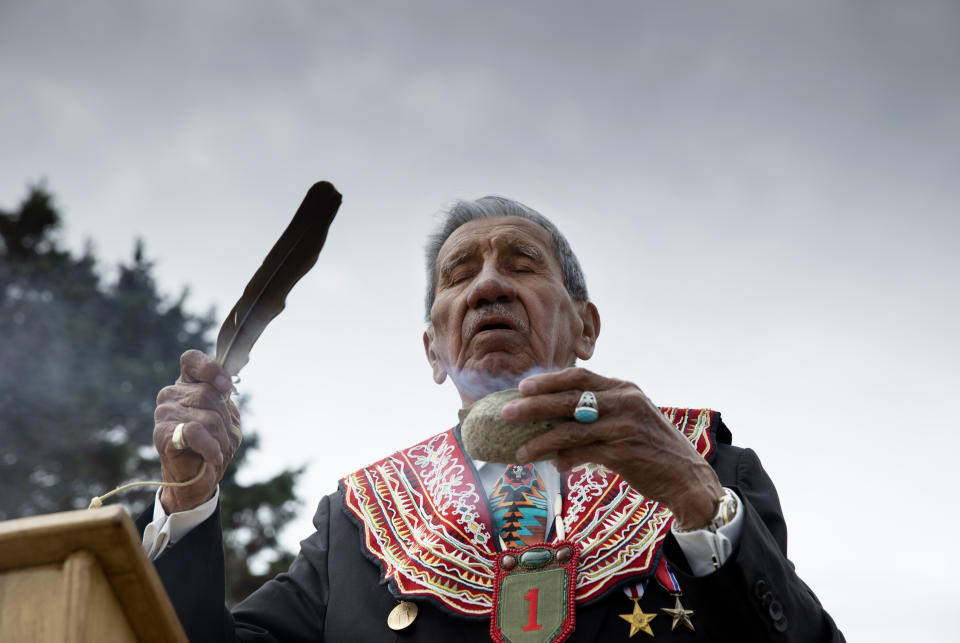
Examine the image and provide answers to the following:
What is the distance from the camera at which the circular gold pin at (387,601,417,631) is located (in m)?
2.63

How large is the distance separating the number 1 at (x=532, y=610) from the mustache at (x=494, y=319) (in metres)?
1.10

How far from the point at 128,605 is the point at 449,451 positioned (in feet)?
6.29

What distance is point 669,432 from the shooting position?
2176 mm

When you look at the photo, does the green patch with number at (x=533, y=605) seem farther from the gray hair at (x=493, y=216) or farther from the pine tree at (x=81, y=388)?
the pine tree at (x=81, y=388)

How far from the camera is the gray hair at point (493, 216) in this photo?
3754 mm

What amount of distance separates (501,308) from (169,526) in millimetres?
1505

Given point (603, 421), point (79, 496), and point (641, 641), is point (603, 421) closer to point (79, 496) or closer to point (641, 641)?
point (641, 641)

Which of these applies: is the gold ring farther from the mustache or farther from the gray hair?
the gray hair

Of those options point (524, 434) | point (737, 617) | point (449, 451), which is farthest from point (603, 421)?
point (449, 451)

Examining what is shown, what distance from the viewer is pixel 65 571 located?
4.36 ft

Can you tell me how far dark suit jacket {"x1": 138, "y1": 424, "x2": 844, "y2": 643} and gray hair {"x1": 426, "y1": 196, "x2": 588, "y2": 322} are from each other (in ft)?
3.53

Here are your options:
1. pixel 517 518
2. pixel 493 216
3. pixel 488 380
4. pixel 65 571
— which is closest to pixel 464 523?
pixel 517 518

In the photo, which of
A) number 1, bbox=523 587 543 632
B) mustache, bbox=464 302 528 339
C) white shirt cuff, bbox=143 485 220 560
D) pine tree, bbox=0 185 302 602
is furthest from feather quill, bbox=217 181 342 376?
pine tree, bbox=0 185 302 602

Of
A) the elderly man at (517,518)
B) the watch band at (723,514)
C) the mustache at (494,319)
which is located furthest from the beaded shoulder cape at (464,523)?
the mustache at (494,319)
